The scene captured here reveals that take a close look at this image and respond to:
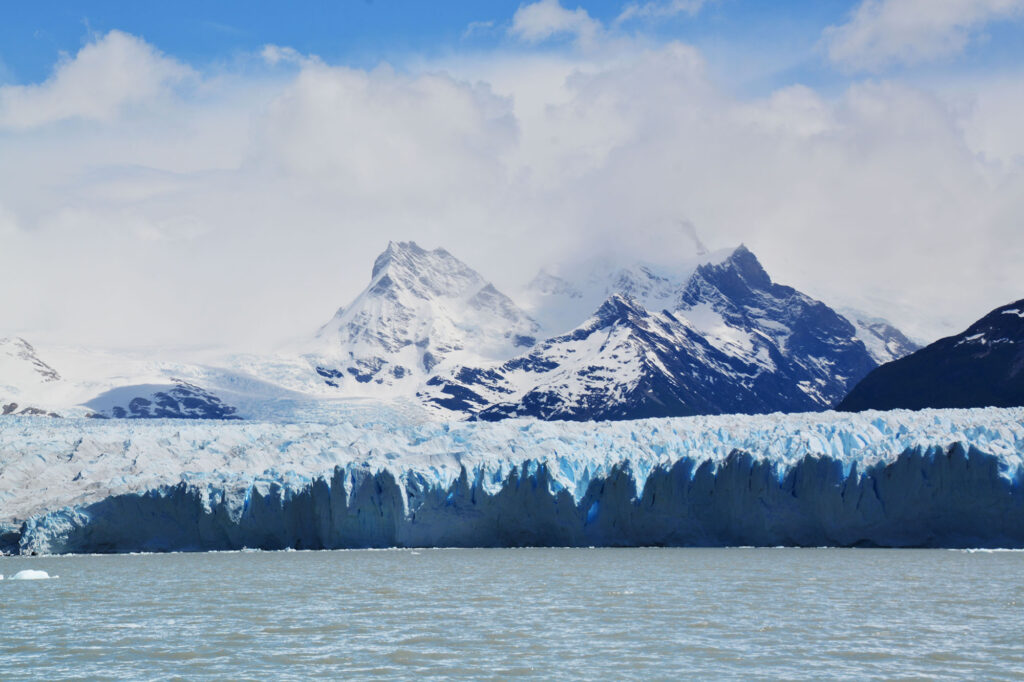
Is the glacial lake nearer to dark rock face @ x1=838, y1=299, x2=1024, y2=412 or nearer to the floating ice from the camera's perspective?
the floating ice

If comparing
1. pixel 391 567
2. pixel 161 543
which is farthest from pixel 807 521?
pixel 161 543

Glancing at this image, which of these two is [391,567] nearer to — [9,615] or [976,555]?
[9,615]

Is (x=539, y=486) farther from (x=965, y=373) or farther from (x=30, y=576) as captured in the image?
(x=965, y=373)

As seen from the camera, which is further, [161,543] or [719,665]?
[161,543]

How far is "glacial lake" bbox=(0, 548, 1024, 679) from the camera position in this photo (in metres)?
22.2

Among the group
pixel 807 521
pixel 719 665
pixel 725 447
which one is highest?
pixel 725 447

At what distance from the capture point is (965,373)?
120 metres

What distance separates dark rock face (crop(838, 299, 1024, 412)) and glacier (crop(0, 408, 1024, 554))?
55.9m

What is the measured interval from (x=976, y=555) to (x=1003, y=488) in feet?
10.7

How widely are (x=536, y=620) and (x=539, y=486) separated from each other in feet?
97.1

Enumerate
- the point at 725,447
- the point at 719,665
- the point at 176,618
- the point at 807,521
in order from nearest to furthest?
the point at 719,665, the point at 176,618, the point at 807,521, the point at 725,447

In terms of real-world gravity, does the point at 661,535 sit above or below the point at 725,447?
below

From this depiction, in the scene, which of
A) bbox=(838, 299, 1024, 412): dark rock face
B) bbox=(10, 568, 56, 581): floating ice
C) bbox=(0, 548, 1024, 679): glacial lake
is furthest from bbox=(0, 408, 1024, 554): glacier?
bbox=(838, 299, 1024, 412): dark rock face

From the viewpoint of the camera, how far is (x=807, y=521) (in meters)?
55.0
